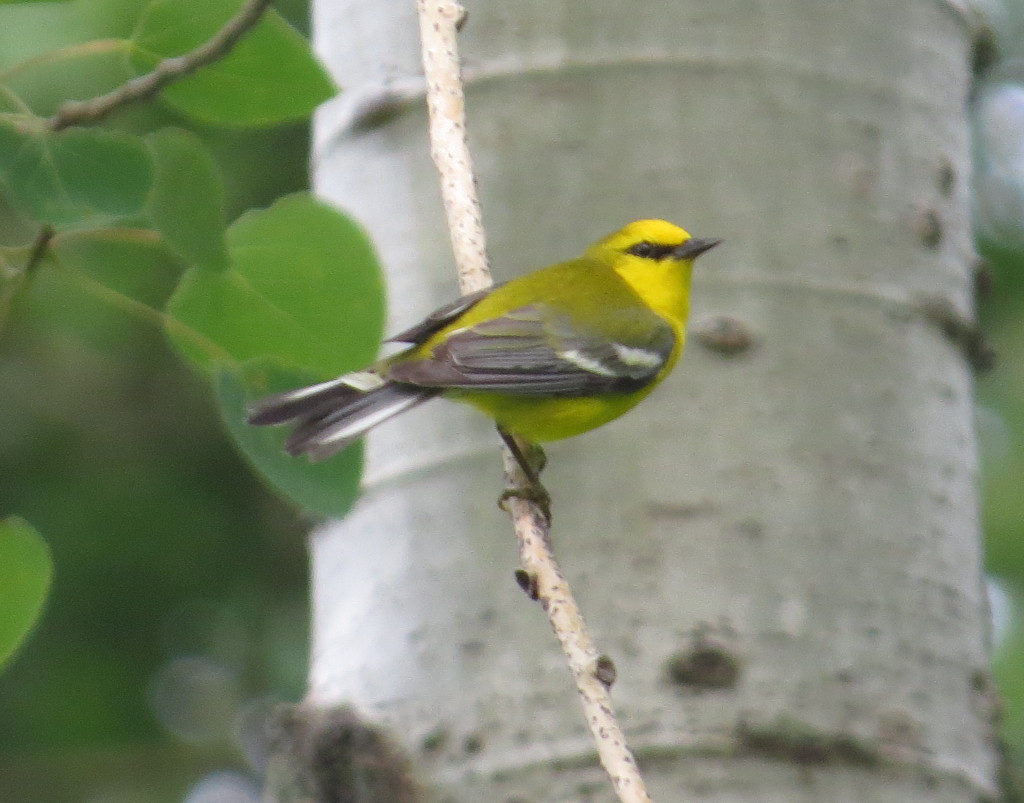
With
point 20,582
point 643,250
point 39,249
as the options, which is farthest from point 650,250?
point 20,582

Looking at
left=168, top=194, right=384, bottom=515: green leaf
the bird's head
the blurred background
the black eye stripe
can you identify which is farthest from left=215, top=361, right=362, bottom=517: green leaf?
the blurred background

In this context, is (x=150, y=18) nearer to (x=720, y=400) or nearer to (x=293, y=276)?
(x=293, y=276)

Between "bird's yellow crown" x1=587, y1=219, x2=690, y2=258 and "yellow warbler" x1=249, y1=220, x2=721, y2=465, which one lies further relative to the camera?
"bird's yellow crown" x1=587, y1=219, x2=690, y2=258

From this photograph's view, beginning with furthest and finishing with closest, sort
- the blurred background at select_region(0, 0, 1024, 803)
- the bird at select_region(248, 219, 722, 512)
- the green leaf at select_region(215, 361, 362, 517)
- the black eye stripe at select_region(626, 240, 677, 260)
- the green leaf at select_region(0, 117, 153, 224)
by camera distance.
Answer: the blurred background at select_region(0, 0, 1024, 803) < the black eye stripe at select_region(626, 240, 677, 260) < the bird at select_region(248, 219, 722, 512) < the green leaf at select_region(215, 361, 362, 517) < the green leaf at select_region(0, 117, 153, 224)

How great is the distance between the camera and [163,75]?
1.55 m

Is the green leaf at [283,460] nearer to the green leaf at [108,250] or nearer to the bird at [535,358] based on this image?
the bird at [535,358]

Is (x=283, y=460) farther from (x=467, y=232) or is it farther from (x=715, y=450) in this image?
(x=715, y=450)

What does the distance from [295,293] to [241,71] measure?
284 millimetres

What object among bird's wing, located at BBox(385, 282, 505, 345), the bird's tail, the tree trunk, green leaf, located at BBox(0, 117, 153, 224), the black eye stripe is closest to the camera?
green leaf, located at BBox(0, 117, 153, 224)

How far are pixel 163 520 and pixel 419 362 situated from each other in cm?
271

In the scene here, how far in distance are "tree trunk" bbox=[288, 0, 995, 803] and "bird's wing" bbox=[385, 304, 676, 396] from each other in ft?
0.28

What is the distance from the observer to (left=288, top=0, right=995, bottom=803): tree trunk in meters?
1.89

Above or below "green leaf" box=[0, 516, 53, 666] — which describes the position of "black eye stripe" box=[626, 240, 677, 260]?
below

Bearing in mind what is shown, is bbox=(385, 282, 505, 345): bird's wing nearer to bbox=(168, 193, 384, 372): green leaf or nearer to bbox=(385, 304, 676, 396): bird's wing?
bbox=(385, 304, 676, 396): bird's wing
